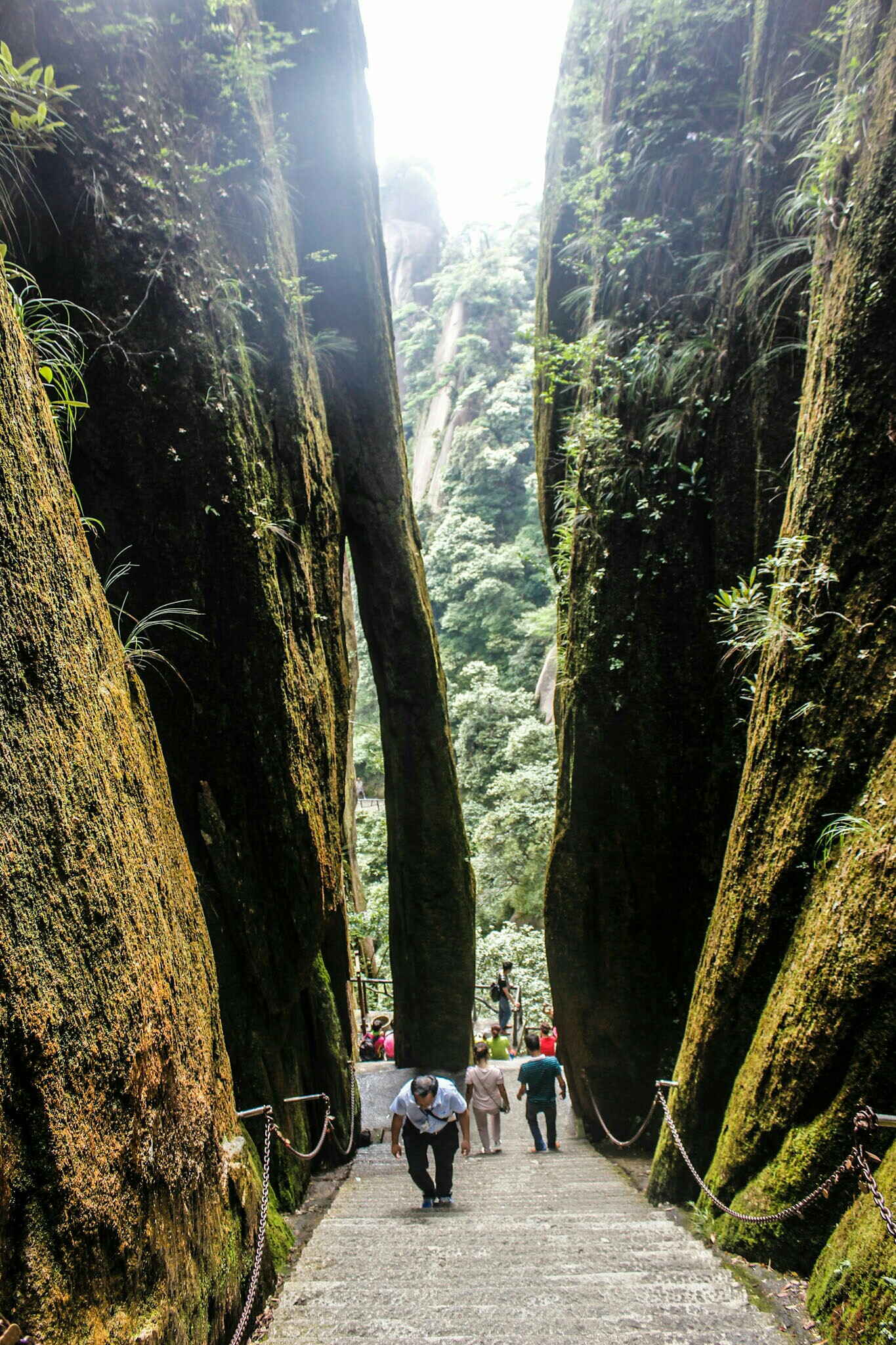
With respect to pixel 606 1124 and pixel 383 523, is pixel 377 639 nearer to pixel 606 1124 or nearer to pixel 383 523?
pixel 383 523

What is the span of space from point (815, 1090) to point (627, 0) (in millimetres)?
9149

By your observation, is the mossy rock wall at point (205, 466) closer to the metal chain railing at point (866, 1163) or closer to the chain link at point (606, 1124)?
the chain link at point (606, 1124)

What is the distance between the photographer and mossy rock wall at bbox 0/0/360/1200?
485cm

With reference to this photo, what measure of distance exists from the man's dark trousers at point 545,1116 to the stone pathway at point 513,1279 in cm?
159

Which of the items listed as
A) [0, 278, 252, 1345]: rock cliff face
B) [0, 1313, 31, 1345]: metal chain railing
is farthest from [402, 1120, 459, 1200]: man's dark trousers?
[0, 1313, 31, 1345]: metal chain railing

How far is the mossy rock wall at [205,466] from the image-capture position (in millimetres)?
4852

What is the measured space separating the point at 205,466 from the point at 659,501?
144 inches

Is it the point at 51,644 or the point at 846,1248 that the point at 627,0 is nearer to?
the point at 51,644

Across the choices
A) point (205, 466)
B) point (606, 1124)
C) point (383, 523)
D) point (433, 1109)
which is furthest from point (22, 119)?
point (606, 1124)

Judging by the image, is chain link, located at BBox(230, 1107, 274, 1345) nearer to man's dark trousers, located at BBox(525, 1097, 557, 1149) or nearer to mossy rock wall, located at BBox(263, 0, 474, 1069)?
man's dark trousers, located at BBox(525, 1097, 557, 1149)

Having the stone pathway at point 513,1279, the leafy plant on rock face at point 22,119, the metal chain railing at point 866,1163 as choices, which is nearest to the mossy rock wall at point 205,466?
the leafy plant on rock face at point 22,119

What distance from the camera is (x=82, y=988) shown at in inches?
87.2

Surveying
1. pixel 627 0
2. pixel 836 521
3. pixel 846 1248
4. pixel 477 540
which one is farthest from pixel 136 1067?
pixel 477 540

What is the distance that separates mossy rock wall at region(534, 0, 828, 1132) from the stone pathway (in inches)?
83.5
